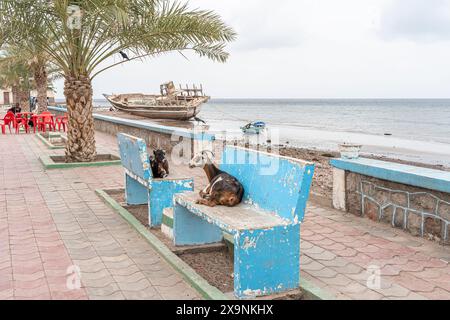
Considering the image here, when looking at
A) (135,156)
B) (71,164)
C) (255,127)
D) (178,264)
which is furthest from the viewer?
(255,127)

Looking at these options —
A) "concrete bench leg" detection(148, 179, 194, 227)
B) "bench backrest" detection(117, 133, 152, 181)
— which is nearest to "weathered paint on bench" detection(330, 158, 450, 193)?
"concrete bench leg" detection(148, 179, 194, 227)

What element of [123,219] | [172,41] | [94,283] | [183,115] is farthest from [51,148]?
[183,115]

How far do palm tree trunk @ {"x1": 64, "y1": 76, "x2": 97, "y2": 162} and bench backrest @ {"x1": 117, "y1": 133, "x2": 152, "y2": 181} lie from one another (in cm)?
418

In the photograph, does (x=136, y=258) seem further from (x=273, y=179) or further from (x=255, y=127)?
(x=255, y=127)

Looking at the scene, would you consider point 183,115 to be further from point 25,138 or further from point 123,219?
point 123,219

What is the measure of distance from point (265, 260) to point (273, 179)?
645 millimetres

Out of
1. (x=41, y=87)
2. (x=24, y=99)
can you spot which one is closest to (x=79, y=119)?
(x=41, y=87)

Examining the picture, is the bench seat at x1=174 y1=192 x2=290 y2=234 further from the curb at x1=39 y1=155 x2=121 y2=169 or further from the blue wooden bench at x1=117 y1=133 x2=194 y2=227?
the curb at x1=39 y1=155 x2=121 y2=169

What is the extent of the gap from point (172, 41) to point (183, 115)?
3001 cm

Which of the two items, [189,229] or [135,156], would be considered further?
[135,156]

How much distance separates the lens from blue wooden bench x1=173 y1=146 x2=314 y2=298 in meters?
3.33

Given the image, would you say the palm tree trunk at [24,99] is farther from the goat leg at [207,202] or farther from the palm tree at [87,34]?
the goat leg at [207,202]

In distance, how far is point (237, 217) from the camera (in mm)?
3643

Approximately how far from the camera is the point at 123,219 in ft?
18.9
